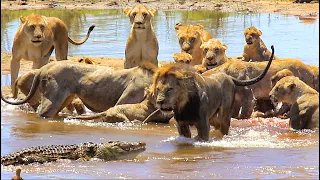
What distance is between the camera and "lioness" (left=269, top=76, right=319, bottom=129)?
11.9 m

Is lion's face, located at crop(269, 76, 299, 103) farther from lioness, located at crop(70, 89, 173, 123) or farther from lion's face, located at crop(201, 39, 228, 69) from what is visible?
lion's face, located at crop(201, 39, 228, 69)

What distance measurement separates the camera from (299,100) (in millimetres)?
11992

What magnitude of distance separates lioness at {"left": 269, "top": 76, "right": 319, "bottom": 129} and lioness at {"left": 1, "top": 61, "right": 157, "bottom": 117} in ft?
6.36

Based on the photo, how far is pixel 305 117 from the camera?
1191 cm

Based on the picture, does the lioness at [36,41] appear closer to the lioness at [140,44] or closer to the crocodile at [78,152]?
the lioness at [140,44]

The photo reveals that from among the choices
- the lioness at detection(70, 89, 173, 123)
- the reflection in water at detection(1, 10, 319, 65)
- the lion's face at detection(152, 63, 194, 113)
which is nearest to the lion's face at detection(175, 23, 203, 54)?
the lioness at detection(70, 89, 173, 123)

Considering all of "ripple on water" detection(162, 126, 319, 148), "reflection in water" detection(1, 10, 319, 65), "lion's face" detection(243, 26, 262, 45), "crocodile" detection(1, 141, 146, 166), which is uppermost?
"lion's face" detection(243, 26, 262, 45)

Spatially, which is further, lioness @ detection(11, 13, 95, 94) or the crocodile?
lioness @ detection(11, 13, 95, 94)

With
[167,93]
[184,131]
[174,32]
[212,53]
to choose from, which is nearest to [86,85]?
[212,53]

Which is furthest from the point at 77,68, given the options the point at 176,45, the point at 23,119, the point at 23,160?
the point at 176,45

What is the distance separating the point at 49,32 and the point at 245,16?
13.9 meters

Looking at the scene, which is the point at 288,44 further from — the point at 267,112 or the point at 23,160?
→ the point at 23,160

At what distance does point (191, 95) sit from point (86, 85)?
9.59 feet

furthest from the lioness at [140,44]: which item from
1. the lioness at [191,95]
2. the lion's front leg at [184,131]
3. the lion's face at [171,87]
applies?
the lion's face at [171,87]
